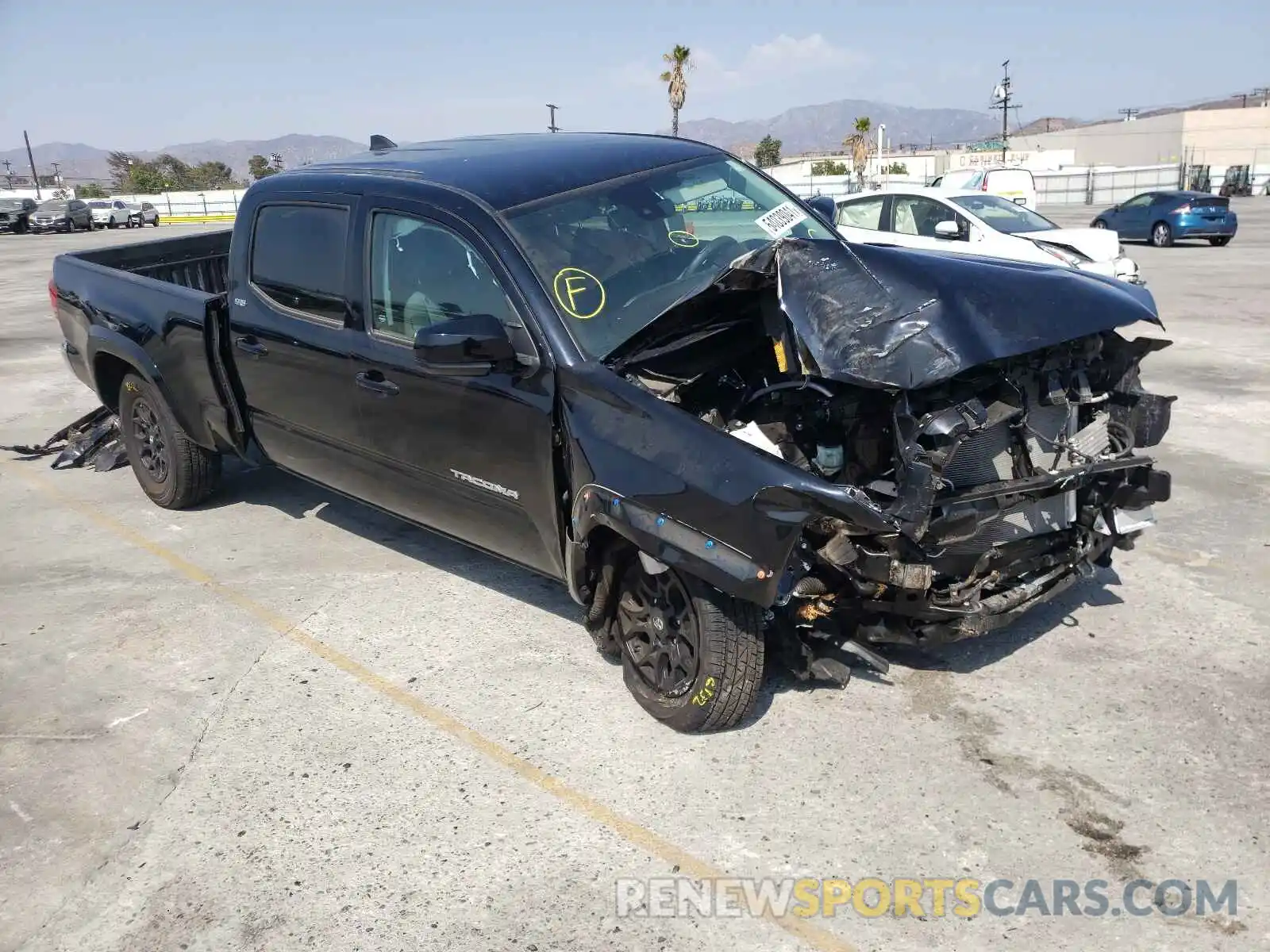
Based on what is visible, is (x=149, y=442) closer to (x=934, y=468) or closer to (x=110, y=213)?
(x=934, y=468)

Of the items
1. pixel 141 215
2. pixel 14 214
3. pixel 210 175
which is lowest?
pixel 141 215

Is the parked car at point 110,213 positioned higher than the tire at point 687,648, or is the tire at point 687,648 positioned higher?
the parked car at point 110,213

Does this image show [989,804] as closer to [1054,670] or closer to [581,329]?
[1054,670]

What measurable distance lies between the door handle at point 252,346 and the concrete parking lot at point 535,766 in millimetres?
1171

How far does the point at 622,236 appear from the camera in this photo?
4.03m

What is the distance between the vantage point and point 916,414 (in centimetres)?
325

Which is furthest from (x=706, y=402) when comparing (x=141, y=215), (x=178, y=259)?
(x=141, y=215)

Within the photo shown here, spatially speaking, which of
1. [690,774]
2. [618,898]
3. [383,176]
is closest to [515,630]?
[690,774]

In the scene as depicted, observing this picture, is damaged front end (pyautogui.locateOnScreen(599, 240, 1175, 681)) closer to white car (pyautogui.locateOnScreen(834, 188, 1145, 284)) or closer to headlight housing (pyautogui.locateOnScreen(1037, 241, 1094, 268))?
white car (pyautogui.locateOnScreen(834, 188, 1145, 284))

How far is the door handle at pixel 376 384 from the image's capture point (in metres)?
4.23

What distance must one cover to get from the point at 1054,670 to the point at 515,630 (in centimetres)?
224

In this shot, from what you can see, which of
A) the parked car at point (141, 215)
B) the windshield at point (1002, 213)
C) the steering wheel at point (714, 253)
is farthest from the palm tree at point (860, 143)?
the steering wheel at point (714, 253)

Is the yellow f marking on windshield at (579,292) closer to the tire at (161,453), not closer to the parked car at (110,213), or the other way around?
the tire at (161,453)

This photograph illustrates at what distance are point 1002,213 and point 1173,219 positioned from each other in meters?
9.31
